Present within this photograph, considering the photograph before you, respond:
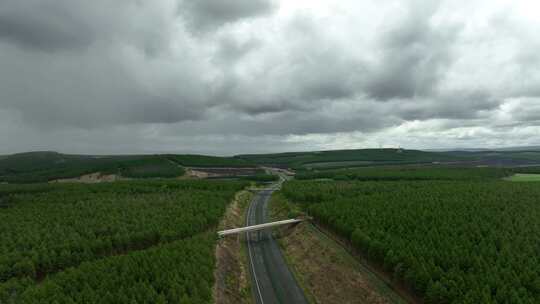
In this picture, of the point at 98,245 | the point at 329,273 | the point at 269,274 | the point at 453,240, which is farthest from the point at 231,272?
the point at 453,240

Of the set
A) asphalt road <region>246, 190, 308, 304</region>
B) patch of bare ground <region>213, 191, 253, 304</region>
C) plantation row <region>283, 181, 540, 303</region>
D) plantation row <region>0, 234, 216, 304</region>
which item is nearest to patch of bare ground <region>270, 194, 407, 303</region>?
asphalt road <region>246, 190, 308, 304</region>

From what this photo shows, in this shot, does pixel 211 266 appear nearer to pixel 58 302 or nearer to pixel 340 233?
pixel 58 302

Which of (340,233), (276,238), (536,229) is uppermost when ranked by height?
Result: (536,229)

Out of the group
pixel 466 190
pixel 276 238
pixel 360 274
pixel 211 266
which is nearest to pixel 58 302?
pixel 211 266

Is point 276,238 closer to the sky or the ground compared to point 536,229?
closer to the ground

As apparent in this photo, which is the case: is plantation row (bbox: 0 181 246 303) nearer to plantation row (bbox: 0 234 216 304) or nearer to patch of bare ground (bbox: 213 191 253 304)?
plantation row (bbox: 0 234 216 304)

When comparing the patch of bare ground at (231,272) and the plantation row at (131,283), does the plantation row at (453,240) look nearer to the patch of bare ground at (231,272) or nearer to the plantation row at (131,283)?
the patch of bare ground at (231,272)

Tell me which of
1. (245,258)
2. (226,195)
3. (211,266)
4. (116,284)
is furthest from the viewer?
(226,195)

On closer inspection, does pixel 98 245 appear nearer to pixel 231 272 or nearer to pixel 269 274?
pixel 231 272

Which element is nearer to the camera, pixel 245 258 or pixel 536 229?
pixel 536 229
